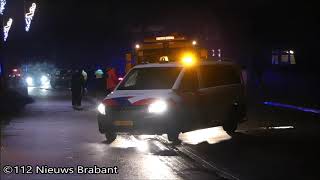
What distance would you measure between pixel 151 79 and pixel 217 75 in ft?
5.37

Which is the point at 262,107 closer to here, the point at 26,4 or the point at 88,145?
the point at 88,145

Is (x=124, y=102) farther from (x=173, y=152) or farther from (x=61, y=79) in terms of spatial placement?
(x=61, y=79)

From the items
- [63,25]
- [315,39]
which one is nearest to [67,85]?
[315,39]

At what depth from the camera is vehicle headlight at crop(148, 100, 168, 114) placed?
1352cm

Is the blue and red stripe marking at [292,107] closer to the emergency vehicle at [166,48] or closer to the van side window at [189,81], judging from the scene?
the emergency vehicle at [166,48]

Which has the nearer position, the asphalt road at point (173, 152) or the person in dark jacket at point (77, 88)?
the asphalt road at point (173, 152)

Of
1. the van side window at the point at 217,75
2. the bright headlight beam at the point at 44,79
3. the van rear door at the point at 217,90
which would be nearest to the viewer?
the van rear door at the point at 217,90

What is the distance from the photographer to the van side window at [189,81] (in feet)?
46.7

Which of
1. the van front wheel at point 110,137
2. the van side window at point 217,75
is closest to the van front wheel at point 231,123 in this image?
the van side window at point 217,75

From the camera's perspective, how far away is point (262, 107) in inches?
979

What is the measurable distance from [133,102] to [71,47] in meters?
74.9

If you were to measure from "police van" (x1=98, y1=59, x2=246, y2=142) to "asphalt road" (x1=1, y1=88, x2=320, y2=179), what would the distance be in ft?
1.25

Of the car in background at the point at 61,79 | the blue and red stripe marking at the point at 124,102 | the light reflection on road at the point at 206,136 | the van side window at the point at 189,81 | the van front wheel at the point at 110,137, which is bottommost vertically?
the car in background at the point at 61,79

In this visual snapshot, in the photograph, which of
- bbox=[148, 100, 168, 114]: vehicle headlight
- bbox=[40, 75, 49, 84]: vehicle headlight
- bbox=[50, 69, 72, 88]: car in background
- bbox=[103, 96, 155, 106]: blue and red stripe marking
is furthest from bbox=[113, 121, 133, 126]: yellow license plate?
bbox=[40, 75, 49, 84]: vehicle headlight
